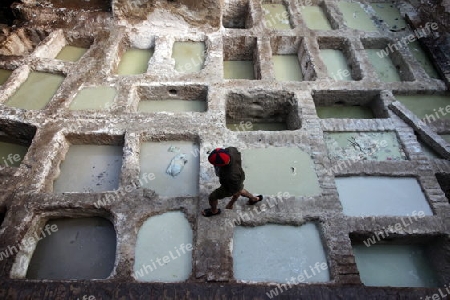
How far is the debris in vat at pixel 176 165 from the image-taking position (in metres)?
4.75

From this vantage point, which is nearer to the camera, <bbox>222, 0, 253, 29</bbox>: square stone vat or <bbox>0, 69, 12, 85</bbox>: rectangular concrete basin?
<bbox>0, 69, 12, 85</bbox>: rectangular concrete basin

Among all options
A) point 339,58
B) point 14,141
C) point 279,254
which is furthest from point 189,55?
point 279,254

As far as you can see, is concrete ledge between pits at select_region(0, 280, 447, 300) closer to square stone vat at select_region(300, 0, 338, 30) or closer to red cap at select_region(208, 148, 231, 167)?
red cap at select_region(208, 148, 231, 167)

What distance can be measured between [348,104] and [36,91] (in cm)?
571

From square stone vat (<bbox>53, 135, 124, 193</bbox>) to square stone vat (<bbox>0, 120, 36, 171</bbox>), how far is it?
74 cm

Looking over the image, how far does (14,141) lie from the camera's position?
18.0ft

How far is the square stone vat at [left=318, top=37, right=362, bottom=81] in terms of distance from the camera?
646cm

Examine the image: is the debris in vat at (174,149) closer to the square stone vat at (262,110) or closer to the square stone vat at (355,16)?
the square stone vat at (262,110)

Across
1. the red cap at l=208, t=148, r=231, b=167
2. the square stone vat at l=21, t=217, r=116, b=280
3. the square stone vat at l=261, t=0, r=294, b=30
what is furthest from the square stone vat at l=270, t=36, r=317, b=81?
the square stone vat at l=21, t=217, r=116, b=280

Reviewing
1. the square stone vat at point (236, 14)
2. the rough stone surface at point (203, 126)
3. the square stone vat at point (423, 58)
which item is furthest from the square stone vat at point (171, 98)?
the square stone vat at point (423, 58)

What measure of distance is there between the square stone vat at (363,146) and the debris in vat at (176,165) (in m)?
2.20

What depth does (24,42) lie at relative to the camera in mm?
6859

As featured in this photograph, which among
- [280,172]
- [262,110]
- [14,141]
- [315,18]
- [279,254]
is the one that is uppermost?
[315,18]

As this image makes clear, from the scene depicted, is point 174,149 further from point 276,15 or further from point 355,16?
point 355,16
